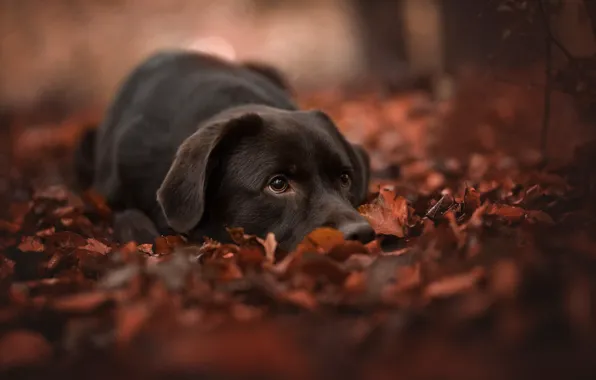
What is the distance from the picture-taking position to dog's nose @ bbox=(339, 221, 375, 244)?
2629mm

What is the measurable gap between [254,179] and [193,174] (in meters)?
0.29

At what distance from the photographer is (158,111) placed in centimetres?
414

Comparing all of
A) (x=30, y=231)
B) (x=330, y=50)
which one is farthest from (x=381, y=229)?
(x=330, y=50)

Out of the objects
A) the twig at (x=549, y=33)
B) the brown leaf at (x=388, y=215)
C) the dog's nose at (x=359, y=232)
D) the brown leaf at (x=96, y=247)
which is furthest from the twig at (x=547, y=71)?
the brown leaf at (x=96, y=247)

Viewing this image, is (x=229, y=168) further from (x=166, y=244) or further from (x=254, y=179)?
(x=166, y=244)

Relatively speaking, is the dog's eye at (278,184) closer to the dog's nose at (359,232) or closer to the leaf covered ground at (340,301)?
the leaf covered ground at (340,301)

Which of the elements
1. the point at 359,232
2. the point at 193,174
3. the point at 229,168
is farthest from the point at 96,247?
the point at 359,232

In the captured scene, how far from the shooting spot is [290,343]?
167cm

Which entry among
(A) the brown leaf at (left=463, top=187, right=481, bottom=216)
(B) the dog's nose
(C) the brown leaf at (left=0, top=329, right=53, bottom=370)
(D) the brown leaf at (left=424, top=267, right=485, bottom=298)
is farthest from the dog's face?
(C) the brown leaf at (left=0, top=329, right=53, bottom=370)

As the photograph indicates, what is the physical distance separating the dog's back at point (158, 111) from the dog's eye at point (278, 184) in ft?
2.83

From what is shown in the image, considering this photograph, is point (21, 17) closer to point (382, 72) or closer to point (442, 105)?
point (382, 72)

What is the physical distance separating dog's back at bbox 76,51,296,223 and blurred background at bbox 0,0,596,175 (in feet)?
5.39

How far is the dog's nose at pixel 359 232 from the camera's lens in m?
2.63

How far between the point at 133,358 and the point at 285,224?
1380 millimetres
